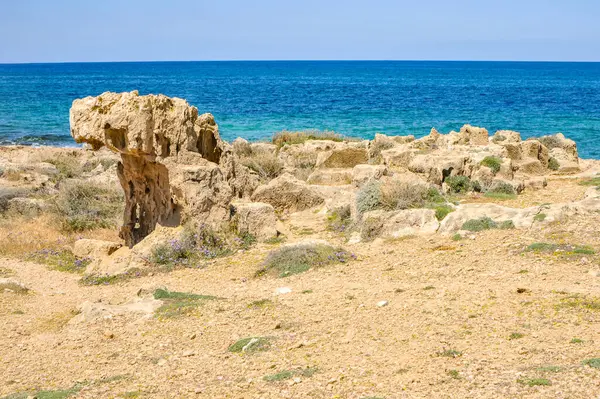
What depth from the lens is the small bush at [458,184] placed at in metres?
17.0

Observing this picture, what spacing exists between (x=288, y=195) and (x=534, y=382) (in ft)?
35.4

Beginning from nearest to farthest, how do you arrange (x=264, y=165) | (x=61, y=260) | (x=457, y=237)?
(x=457, y=237) → (x=61, y=260) → (x=264, y=165)

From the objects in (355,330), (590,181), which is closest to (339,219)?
(355,330)

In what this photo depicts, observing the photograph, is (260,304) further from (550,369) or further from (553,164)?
(553,164)

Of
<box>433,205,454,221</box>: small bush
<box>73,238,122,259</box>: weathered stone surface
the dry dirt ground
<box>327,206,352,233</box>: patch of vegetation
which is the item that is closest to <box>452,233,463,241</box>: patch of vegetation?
the dry dirt ground

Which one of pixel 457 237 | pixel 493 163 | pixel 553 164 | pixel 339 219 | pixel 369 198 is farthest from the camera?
pixel 553 164

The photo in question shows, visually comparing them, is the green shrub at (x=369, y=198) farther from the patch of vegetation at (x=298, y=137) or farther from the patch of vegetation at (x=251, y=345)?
the patch of vegetation at (x=298, y=137)

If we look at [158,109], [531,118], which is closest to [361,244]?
[158,109]

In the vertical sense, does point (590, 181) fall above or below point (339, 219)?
above

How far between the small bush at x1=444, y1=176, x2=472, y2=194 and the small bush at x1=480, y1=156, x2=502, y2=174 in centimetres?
124

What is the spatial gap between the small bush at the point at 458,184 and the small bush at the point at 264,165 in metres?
5.85

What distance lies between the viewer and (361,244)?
1317cm

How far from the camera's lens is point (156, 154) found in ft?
43.8

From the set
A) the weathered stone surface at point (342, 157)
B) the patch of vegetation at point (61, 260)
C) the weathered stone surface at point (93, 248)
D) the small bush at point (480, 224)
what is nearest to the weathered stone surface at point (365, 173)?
the weathered stone surface at point (342, 157)
